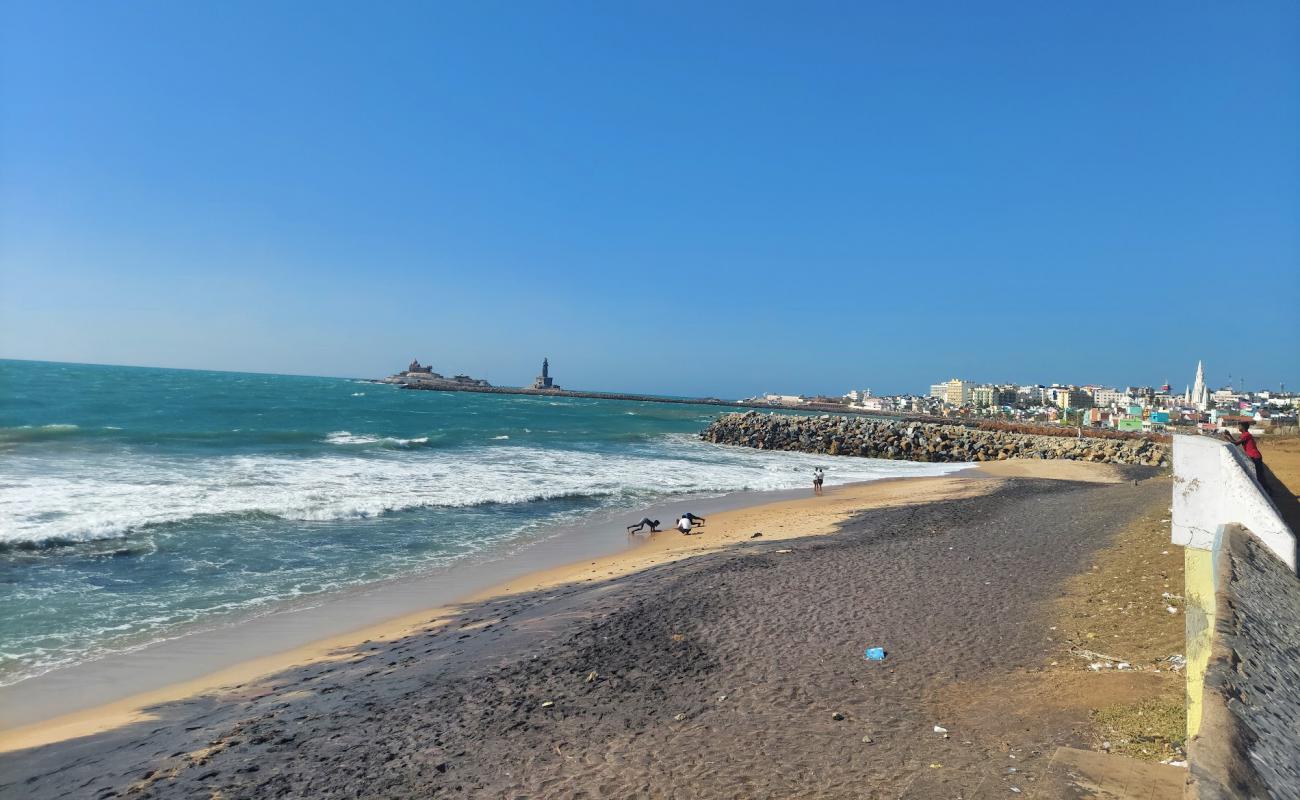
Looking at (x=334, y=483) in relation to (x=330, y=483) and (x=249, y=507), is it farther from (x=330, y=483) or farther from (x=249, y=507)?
(x=249, y=507)

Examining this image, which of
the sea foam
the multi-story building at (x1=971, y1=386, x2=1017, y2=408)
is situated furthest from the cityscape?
the sea foam

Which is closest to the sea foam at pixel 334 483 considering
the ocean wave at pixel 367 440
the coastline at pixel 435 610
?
the ocean wave at pixel 367 440

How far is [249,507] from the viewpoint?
14.9 meters

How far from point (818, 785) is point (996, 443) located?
4377 cm

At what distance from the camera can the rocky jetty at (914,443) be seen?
125 feet

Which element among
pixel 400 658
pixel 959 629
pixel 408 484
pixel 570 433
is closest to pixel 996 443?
pixel 570 433

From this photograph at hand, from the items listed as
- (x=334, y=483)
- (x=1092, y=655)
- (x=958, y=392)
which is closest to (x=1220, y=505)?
(x=1092, y=655)

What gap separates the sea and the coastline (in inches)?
40.1

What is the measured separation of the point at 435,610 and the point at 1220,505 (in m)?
8.00

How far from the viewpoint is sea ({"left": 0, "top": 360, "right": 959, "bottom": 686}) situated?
28.8 ft

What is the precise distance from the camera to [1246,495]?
4.51 meters

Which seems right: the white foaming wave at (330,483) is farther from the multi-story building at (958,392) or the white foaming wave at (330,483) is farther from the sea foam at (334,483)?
the multi-story building at (958,392)

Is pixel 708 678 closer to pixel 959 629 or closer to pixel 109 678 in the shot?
pixel 959 629

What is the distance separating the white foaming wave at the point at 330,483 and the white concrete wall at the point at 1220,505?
47.2ft
